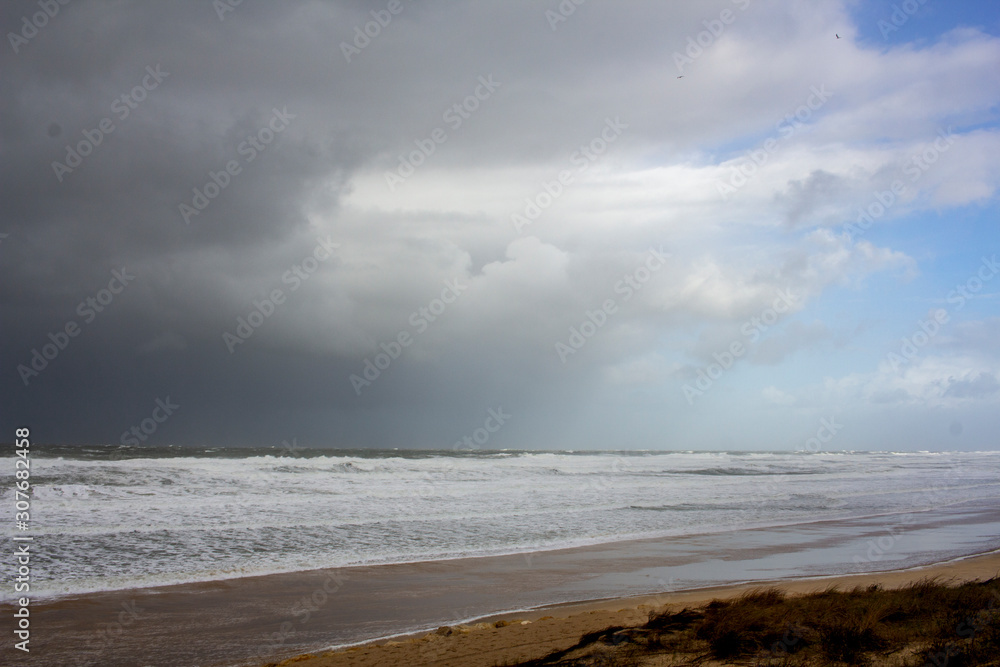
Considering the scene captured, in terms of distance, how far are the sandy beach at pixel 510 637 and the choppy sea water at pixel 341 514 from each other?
5316mm

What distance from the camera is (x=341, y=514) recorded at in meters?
20.7

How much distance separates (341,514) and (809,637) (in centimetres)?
1667

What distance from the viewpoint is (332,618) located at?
31.0ft

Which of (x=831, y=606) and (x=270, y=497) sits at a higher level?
(x=270, y=497)

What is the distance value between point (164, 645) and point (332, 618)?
88.2 inches

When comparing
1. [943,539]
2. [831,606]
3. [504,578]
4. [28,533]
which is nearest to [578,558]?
[504,578]

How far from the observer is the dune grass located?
19.7ft

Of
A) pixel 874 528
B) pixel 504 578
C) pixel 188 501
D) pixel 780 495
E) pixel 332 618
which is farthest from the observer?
pixel 780 495

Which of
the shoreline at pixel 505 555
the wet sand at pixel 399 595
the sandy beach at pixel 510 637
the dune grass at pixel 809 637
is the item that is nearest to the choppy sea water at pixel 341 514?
the shoreline at pixel 505 555

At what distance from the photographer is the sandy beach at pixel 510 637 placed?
23.4 ft

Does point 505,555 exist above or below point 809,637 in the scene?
below

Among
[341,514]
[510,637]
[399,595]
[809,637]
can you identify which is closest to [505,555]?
[399,595]

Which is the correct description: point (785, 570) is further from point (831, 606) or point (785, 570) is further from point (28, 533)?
point (28, 533)

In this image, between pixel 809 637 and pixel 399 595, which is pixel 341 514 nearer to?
pixel 399 595
